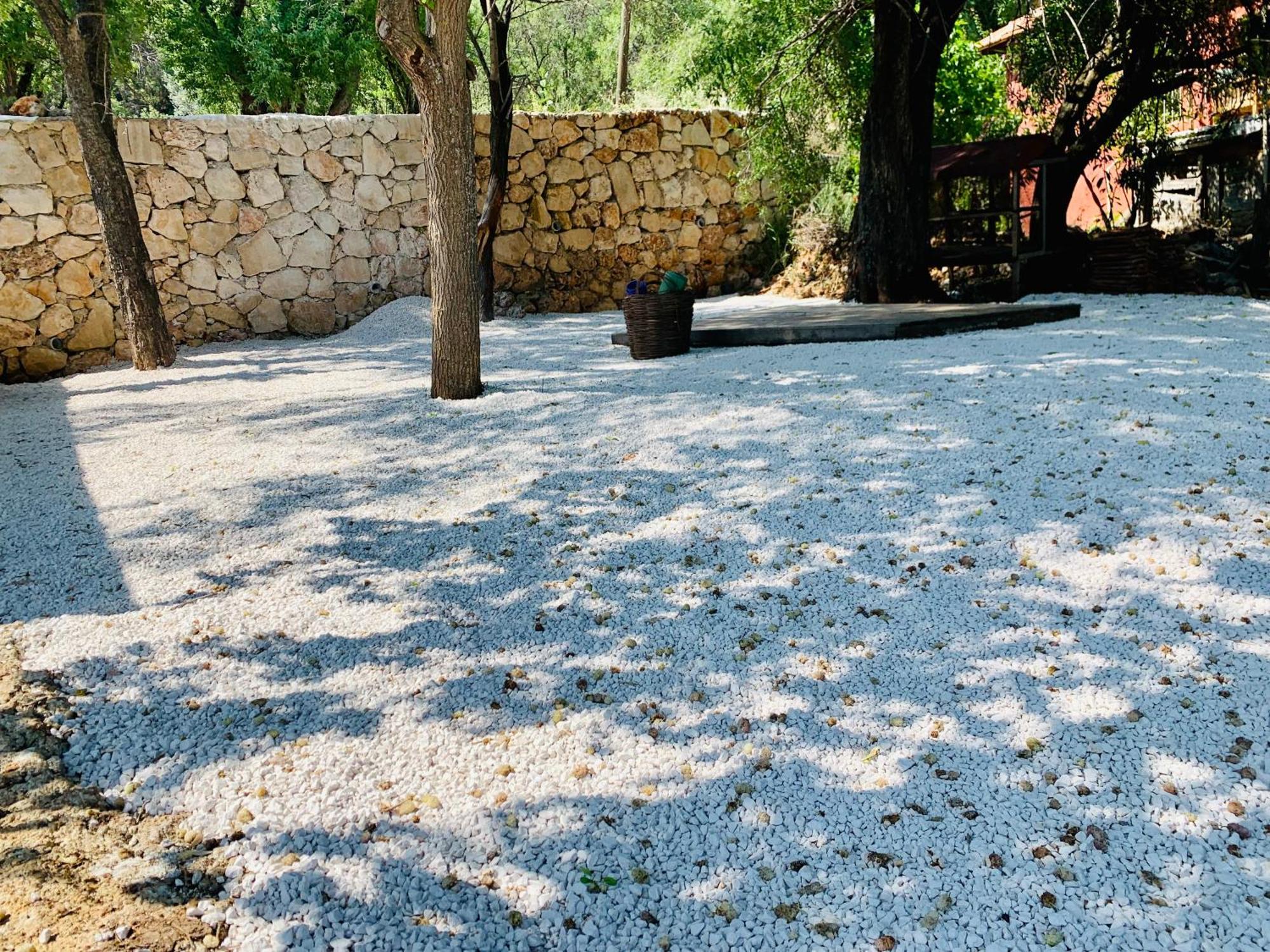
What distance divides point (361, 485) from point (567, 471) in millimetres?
930

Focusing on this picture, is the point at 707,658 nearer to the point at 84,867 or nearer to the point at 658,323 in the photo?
the point at 84,867

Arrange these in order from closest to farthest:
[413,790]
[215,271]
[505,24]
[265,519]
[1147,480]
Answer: [413,790] → [1147,480] → [265,519] → [505,24] → [215,271]

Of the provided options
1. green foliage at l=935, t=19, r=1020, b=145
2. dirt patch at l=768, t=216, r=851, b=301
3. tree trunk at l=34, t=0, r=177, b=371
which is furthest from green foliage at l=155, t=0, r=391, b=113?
green foliage at l=935, t=19, r=1020, b=145

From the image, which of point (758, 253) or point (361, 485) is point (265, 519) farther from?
point (758, 253)

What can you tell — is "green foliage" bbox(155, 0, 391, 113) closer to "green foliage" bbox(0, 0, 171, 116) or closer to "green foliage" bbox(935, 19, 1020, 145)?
"green foliage" bbox(0, 0, 171, 116)

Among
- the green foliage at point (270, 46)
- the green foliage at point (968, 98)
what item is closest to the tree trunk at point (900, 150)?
the green foliage at point (968, 98)

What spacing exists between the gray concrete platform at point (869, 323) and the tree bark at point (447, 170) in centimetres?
200

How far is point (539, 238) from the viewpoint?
10938 mm

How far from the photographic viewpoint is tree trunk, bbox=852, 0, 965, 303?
26.2 feet

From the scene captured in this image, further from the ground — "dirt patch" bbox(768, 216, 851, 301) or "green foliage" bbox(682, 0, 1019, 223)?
"green foliage" bbox(682, 0, 1019, 223)

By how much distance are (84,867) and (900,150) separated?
772 cm

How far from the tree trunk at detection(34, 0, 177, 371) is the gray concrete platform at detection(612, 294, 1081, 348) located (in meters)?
3.70

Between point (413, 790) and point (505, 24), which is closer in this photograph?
point (413, 790)

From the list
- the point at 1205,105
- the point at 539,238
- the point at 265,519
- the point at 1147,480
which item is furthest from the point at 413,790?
the point at 1205,105
